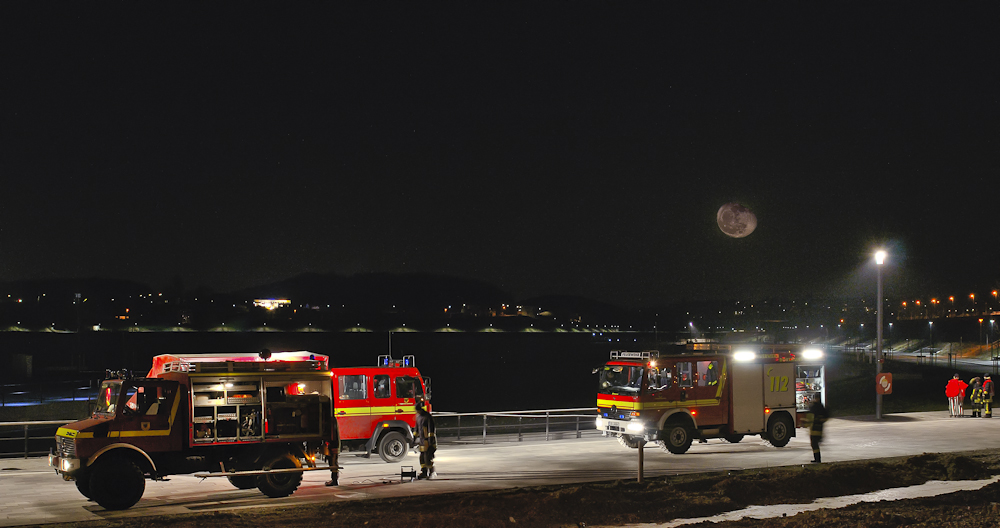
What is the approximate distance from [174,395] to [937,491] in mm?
12905

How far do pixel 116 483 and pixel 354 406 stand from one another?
651 cm

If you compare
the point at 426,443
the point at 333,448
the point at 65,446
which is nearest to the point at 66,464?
the point at 65,446

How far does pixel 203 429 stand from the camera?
47.6 ft

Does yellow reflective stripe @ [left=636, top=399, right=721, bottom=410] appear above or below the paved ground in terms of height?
above

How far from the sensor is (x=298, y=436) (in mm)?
15070

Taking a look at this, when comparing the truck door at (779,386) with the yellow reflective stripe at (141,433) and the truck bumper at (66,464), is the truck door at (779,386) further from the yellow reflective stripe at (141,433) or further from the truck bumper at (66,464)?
the truck bumper at (66,464)

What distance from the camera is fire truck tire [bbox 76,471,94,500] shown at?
533 inches

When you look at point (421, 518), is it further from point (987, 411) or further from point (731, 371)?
point (987, 411)

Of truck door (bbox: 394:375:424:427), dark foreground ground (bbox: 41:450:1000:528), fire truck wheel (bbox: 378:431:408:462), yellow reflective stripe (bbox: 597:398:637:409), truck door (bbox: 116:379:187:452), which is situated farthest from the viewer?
yellow reflective stripe (bbox: 597:398:637:409)

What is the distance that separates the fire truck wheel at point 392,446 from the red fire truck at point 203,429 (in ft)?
14.3

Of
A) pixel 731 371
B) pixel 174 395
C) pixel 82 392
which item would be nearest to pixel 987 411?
pixel 731 371

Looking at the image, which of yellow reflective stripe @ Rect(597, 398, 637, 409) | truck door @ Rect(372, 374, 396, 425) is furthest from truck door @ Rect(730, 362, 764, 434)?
truck door @ Rect(372, 374, 396, 425)

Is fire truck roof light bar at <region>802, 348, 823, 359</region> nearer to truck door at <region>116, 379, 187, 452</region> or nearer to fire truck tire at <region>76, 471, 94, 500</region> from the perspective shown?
truck door at <region>116, 379, 187, 452</region>

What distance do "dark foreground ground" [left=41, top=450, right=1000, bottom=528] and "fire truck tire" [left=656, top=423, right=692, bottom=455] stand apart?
4395 mm
